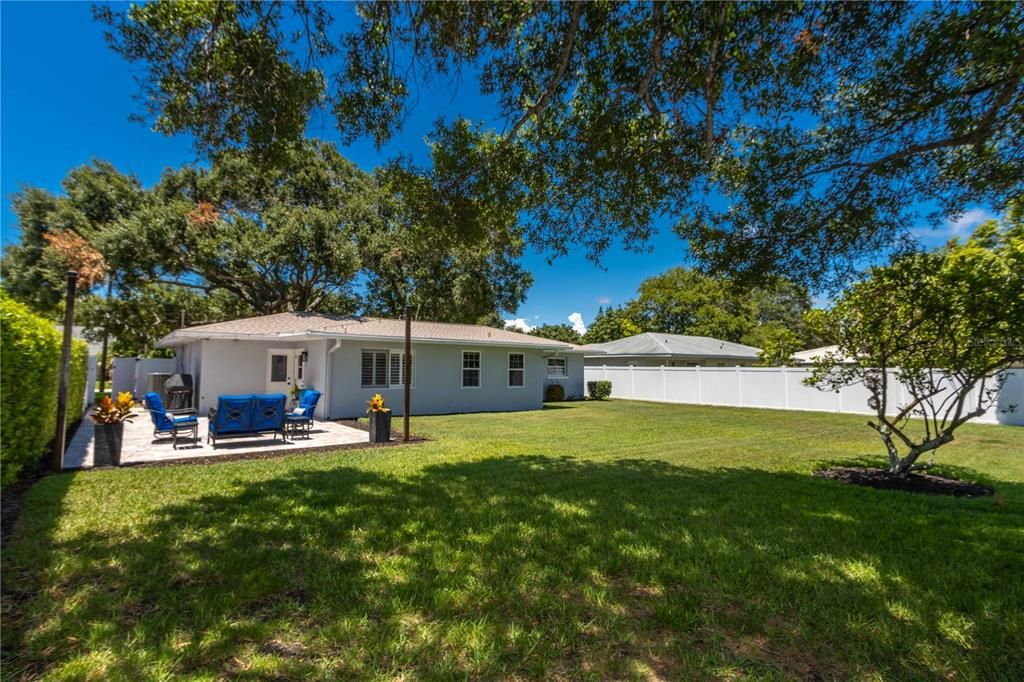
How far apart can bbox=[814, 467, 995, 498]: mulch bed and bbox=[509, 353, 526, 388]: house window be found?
12.1 m

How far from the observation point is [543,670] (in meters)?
2.49

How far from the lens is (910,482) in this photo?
23.4ft

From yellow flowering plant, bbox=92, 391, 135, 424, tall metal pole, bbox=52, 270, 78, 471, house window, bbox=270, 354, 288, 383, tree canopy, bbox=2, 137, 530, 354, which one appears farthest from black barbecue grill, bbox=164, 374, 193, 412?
tall metal pole, bbox=52, 270, 78, 471

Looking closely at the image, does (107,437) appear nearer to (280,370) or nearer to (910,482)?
(280,370)

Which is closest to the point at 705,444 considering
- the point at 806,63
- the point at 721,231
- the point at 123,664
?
the point at 721,231

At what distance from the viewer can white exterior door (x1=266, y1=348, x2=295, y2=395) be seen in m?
16.0

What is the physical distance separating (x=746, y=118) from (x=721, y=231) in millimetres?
1352

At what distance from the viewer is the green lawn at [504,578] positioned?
102 inches

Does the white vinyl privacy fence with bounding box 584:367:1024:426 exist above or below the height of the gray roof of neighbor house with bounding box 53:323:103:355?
below

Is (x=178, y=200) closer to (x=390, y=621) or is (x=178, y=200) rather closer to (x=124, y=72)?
(x=124, y=72)

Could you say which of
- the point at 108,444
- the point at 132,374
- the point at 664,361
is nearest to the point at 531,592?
the point at 108,444

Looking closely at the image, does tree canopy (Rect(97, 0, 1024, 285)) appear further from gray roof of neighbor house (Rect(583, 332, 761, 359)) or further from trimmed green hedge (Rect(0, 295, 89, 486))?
gray roof of neighbor house (Rect(583, 332, 761, 359))

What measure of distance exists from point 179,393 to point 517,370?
11.6 m

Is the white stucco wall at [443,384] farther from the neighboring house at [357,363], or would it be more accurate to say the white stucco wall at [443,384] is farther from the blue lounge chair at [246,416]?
the blue lounge chair at [246,416]
